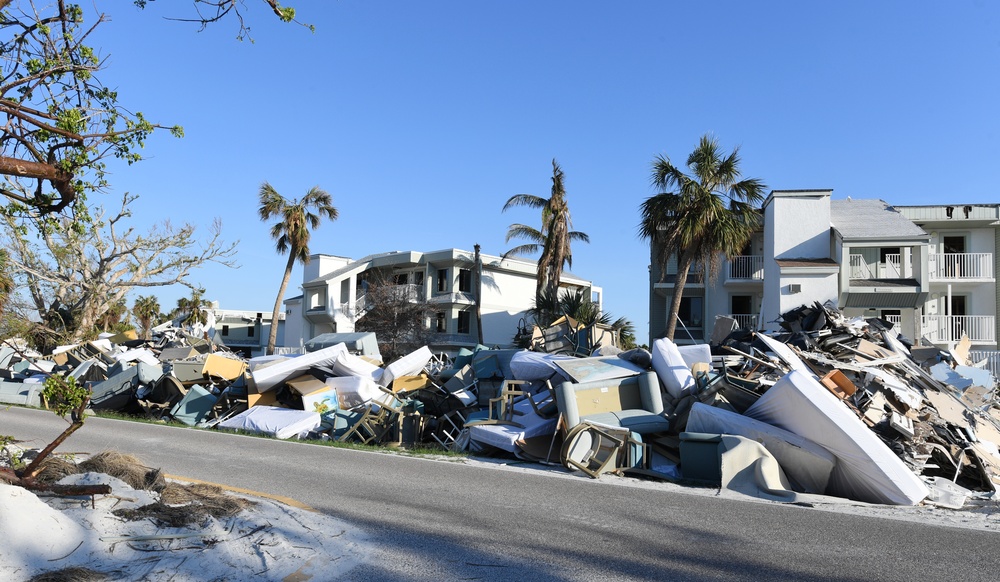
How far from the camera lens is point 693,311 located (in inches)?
1485

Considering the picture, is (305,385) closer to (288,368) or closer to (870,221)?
(288,368)

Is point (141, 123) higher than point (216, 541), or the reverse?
point (141, 123)

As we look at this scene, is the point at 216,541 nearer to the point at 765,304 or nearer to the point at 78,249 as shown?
the point at 78,249

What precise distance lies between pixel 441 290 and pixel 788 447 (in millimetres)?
37908

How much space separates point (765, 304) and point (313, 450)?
2452cm

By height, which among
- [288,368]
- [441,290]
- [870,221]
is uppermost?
[870,221]

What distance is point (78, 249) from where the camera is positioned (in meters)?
29.5

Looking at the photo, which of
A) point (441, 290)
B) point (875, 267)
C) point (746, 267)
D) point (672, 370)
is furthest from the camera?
point (441, 290)

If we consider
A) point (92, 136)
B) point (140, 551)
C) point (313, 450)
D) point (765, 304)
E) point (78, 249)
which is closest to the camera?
point (140, 551)

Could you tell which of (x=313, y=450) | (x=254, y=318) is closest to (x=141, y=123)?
(x=313, y=450)

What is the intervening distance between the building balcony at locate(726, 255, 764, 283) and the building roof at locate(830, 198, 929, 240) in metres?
3.69

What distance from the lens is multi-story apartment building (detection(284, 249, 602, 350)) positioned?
149ft

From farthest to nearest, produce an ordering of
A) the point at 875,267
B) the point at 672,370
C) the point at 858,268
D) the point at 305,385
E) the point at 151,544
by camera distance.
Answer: the point at 875,267, the point at 858,268, the point at 305,385, the point at 672,370, the point at 151,544

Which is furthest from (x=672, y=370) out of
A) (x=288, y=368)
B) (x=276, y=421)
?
(x=288, y=368)
